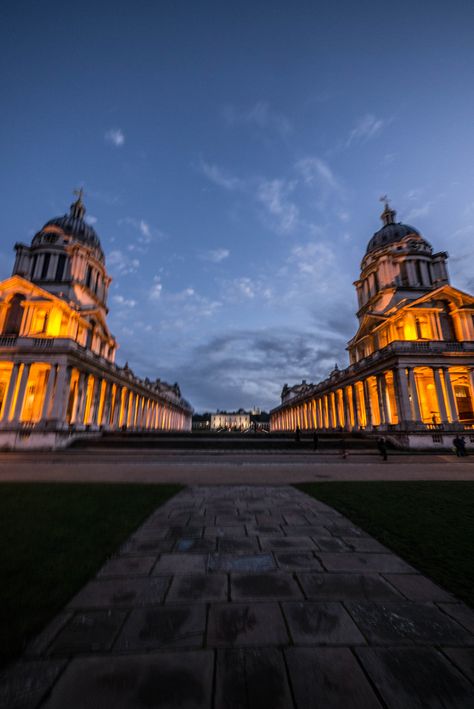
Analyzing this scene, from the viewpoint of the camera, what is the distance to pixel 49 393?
30969 millimetres

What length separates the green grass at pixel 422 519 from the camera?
3828 millimetres

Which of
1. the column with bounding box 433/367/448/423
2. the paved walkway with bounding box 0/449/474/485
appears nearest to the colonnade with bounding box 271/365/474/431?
the column with bounding box 433/367/448/423

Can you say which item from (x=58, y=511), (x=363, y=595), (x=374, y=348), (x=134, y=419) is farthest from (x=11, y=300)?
(x=374, y=348)

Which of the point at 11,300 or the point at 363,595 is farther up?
the point at 11,300

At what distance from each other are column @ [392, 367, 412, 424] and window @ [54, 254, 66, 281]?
153 feet

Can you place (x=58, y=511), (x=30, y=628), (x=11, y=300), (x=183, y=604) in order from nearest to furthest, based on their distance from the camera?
(x=30, y=628) → (x=183, y=604) → (x=58, y=511) → (x=11, y=300)

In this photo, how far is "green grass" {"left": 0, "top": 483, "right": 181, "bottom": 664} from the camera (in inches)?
110

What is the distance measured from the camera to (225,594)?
3.24 meters

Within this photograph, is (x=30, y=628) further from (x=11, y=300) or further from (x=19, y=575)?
(x=11, y=300)

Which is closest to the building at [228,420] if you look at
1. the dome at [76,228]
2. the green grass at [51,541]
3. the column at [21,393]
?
the dome at [76,228]

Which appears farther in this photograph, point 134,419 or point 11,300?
point 134,419

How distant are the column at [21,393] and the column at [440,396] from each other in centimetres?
4224

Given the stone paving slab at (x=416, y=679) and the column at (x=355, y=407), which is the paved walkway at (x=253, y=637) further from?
the column at (x=355, y=407)

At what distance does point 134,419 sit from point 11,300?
25159 millimetres
